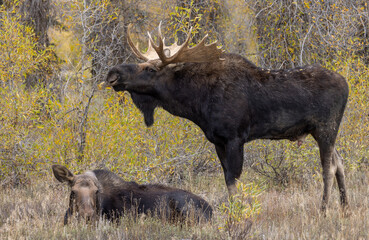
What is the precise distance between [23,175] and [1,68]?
1.95 m

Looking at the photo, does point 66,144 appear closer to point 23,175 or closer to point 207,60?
point 23,175

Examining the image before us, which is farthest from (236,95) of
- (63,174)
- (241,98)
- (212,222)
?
(63,174)

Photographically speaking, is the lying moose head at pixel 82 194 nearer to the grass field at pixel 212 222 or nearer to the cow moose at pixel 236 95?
the grass field at pixel 212 222

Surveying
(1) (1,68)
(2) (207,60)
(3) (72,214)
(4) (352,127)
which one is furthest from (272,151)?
(1) (1,68)

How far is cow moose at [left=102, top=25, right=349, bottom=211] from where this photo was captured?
6516 millimetres

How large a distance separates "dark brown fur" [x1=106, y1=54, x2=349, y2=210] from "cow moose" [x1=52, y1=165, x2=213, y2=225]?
2.06 feet

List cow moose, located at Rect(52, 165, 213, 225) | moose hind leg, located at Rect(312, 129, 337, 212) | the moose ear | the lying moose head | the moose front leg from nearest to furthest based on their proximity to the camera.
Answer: the lying moose head, cow moose, located at Rect(52, 165, 213, 225), the moose ear, the moose front leg, moose hind leg, located at Rect(312, 129, 337, 212)

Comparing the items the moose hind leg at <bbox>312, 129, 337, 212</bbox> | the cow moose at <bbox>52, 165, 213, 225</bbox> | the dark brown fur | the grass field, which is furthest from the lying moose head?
the moose hind leg at <bbox>312, 129, 337, 212</bbox>

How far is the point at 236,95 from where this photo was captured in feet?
21.5

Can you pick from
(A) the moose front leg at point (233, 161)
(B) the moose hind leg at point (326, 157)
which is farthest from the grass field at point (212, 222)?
(A) the moose front leg at point (233, 161)

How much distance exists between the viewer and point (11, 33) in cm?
876

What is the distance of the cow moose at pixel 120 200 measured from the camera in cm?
611

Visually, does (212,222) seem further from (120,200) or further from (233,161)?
(120,200)

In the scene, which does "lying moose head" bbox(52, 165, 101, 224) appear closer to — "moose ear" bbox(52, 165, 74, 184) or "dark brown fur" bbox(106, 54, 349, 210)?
"moose ear" bbox(52, 165, 74, 184)
